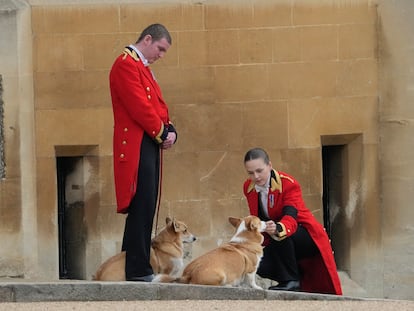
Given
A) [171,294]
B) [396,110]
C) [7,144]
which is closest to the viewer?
[171,294]

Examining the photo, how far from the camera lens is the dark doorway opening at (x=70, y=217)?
12312 millimetres

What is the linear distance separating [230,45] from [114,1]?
3.13 ft

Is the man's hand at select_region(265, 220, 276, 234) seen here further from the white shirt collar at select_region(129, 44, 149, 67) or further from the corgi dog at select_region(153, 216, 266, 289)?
the white shirt collar at select_region(129, 44, 149, 67)

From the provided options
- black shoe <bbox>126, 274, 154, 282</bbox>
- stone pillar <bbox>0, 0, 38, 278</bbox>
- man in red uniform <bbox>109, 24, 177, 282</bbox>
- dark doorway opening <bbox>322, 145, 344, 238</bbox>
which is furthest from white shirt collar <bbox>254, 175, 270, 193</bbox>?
dark doorway opening <bbox>322, 145, 344, 238</bbox>

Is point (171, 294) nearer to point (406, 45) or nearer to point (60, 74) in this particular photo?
point (60, 74)

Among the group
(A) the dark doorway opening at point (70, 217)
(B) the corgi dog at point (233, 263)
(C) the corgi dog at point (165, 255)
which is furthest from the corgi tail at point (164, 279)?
(A) the dark doorway opening at point (70, 217)

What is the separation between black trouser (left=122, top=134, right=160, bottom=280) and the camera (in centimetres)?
930

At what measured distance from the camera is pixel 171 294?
348 inches

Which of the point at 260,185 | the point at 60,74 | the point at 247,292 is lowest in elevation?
the point at 247,292

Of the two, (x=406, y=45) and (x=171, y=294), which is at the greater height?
(x=406, y=45)

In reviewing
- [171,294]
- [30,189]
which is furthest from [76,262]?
[171,294]

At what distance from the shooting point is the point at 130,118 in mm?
9273

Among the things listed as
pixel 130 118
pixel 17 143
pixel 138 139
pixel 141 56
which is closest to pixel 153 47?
pixel 141 56

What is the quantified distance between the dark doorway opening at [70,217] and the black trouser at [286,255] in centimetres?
284
